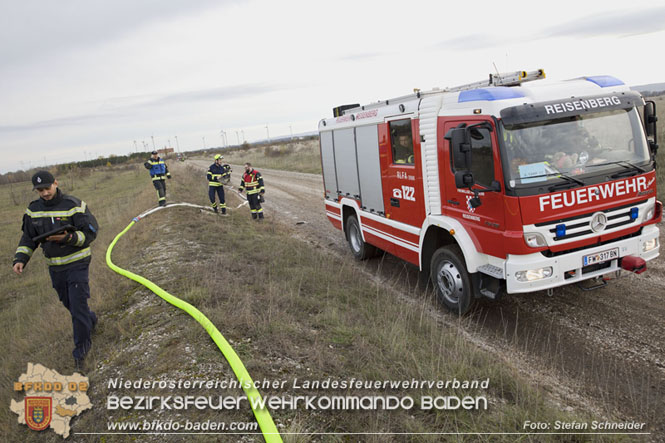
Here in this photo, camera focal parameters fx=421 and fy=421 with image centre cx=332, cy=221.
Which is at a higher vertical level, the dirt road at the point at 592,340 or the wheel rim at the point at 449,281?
the wheel rim at the point at 449,281

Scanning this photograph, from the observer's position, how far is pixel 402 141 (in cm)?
638

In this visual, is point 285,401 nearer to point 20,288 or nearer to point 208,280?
point 208,280

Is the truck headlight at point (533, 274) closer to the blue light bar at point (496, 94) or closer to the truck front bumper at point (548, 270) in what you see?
the truck front bumper at point (548, 270)

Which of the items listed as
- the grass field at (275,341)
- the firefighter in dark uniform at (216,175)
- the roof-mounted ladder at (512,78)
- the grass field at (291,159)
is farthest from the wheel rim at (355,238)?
the grass field at (291,159)

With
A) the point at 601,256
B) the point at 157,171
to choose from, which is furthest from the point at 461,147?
the point at 157,171

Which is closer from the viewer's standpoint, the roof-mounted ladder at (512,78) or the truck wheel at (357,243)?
the roof-mounted ladder at (512,78)

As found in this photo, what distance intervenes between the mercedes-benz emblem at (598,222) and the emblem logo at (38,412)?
5.87 metres

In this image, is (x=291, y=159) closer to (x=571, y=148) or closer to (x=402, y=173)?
(x=402, y=173)

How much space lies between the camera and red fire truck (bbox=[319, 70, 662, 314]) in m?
4.55

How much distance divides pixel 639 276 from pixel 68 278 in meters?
7.51

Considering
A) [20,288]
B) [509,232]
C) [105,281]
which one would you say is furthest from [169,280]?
[20,288]

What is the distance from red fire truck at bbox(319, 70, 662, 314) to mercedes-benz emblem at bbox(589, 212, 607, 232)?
1 cm

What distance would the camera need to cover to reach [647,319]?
4.82m

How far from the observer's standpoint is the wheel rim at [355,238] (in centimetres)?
870
